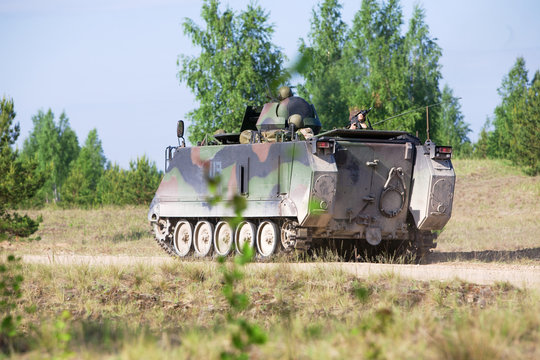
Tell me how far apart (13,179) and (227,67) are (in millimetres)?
16144

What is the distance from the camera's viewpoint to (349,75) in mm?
49500

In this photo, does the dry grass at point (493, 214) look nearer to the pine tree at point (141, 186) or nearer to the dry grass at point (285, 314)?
the dry grass at point (285, 314)

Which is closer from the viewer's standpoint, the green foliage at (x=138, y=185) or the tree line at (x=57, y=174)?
the tree line at (x=57, y=174)

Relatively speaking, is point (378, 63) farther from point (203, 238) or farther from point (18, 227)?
point (203, 238)

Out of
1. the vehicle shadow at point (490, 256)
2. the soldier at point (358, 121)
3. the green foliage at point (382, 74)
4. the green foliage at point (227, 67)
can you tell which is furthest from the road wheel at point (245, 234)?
the green foliage at point (382, 74)

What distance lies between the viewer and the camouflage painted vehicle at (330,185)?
46.5 ft

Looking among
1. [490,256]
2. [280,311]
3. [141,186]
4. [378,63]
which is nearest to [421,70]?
[378,63]

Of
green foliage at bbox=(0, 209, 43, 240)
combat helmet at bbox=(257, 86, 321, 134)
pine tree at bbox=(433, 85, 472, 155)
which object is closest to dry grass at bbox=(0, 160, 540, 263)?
green foliage at bbox=(0, 209, 43, 240)

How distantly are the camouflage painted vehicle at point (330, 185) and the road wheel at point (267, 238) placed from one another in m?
0.02

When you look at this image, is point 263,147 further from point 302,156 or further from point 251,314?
point 251,314

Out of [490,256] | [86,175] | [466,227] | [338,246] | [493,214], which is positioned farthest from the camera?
[86,175]

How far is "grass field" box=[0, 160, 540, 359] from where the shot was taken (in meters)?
5.59

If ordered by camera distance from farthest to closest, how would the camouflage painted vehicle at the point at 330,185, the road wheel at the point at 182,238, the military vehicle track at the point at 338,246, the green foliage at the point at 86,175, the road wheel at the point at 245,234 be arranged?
the green foliage at the point at 86,175
the road wheel at the point at 182,238
the road wheel at the point at 245,234
the military vehicle track at the point at 338,246
the camouflage painted vehicle at the point at 330,185

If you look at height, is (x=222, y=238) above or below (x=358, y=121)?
below
